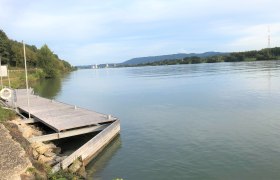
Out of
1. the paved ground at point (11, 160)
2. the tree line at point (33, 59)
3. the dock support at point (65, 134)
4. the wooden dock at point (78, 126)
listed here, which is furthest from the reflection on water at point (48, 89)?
the paved ground at point (11, 160)

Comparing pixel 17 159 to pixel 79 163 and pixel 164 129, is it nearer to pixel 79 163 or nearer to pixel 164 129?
pixel 79 163

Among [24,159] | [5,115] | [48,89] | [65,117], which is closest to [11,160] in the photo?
[24,159]

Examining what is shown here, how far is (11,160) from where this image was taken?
13062 millimetres

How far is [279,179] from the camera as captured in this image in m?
13.9

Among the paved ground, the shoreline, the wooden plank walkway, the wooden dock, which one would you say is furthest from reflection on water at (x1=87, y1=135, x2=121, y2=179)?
the paved ground

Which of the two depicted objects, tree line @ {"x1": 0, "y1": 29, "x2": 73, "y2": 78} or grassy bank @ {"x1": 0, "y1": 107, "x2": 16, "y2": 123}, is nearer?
grassy bank @ {"x1": 0, "y1": 107, "x2": 16, "y2": 123}

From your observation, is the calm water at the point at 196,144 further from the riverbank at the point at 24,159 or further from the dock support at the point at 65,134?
the riverbank at the point at 24,159

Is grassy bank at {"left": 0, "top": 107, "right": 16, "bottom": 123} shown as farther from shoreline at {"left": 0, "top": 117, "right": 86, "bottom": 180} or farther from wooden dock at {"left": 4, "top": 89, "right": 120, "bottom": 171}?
shoreline at {"left": 0, "top": 117, "right": 86, "bottom": 180}

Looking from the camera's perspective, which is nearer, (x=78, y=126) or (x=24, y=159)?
(x=24, y=159)

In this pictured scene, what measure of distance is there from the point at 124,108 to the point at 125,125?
8.01 m

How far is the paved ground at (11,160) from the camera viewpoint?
1191cm

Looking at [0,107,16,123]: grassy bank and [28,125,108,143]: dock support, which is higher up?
[0,107,16,123]: grassy bank

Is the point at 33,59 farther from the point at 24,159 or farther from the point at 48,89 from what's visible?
the point at 24,159

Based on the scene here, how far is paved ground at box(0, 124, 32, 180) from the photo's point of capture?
469 inches
